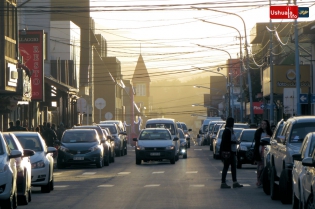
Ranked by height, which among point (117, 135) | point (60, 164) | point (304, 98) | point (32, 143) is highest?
point (304, 98)

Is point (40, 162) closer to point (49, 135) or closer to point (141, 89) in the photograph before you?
point (49, 135)

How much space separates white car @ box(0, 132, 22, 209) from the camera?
14.1m

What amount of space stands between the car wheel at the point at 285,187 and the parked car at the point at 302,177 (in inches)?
68.5

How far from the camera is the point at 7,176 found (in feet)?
47.0

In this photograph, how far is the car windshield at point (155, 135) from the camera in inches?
1458

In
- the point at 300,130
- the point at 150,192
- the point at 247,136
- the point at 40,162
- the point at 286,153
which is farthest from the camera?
the point at 247,136

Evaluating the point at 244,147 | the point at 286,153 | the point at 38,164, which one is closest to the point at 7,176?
the point at 286,153

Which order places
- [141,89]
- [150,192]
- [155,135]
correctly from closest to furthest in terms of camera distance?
[150,192]
[155,135]
[141,89]

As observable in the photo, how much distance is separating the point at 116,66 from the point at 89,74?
26.3 metres

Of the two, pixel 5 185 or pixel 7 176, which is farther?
pixel 7 176

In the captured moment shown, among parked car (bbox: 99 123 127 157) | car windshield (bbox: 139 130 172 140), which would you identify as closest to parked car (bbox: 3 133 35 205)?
car windshield (bbox: 139 130 172 140)

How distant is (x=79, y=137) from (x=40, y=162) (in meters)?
13.3

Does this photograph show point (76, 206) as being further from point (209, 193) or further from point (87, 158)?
point (87, 158)

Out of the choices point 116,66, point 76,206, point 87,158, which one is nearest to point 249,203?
point 76,206
